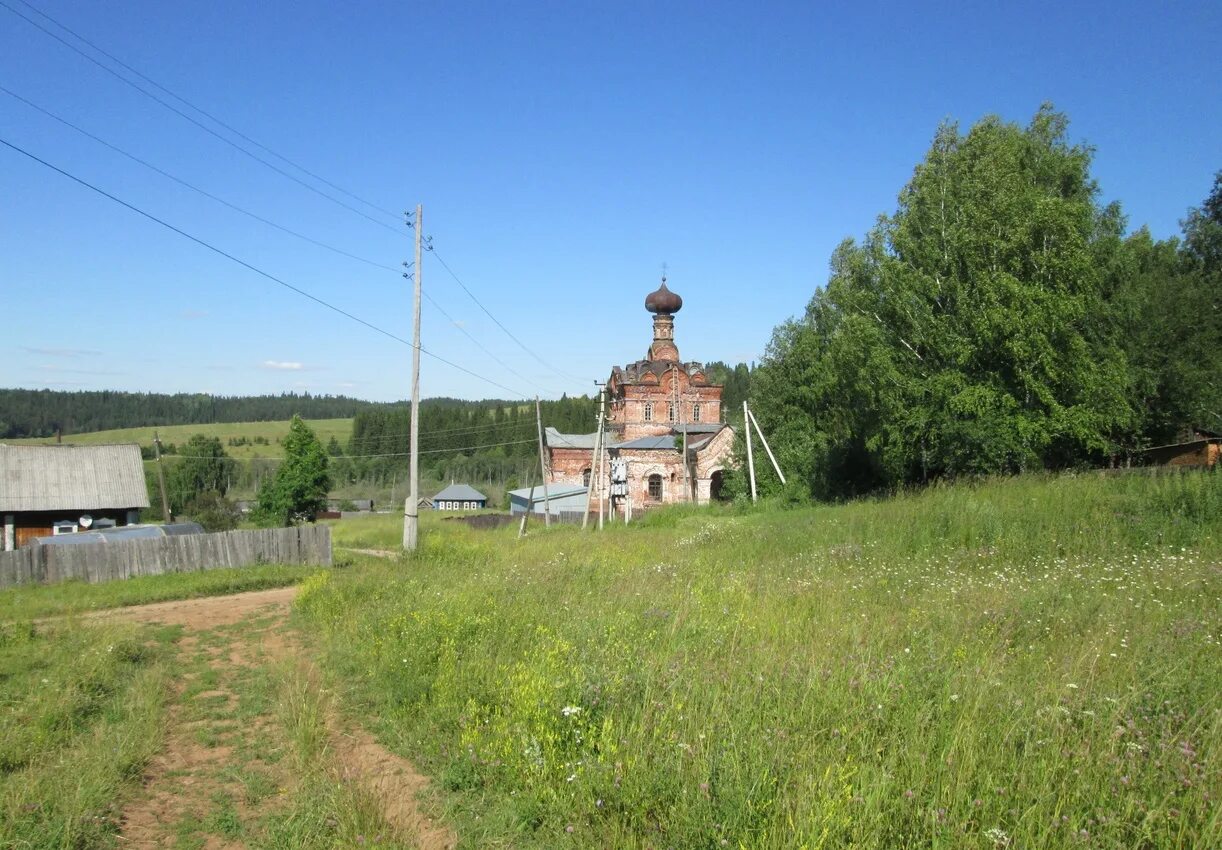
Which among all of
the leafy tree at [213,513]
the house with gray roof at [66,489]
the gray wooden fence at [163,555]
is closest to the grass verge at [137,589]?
the gray wooden fence at [163,555]

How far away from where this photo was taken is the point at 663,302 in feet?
163

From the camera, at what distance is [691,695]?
16.9 ft

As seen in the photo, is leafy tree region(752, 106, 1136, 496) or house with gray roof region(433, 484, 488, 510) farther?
house with gray roof region(433, 484, 488, 510)

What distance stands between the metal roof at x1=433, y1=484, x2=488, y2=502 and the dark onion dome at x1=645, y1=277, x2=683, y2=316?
102 ft

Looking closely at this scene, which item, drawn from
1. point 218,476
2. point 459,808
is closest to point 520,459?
point 218,476

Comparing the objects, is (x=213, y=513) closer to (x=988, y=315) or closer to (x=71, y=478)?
(x=71, y=478)

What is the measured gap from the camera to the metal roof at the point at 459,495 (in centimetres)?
7362

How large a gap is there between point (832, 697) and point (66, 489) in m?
37.4

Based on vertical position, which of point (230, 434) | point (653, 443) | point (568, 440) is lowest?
point (653, 443)

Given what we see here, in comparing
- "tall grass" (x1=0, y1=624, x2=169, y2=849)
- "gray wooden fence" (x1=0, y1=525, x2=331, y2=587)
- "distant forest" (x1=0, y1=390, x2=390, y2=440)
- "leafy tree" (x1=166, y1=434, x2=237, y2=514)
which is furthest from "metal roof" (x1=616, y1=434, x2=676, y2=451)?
"distant forest" (x1=0, y1=390, x2=390, y2=440)

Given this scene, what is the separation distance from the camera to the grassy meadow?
3670 millimetres

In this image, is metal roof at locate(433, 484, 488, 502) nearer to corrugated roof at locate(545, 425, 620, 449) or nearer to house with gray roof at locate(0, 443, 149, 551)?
corrugated roof at locate(545, 425, 620, 449)

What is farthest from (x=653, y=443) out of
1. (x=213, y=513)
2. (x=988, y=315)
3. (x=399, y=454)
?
(x=399, y=454)

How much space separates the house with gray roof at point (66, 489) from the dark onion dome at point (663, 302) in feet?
93.3
